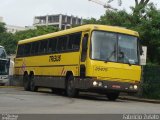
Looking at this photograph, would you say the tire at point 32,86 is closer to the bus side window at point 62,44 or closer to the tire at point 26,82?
the tire at point 26,82

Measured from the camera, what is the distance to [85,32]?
25.8 metres

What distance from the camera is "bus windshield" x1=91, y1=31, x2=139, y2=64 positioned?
2491cm

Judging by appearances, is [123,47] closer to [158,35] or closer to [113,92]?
[113,92]

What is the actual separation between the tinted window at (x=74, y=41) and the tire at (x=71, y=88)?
1.47 meters

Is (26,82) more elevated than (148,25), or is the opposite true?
(148,25)

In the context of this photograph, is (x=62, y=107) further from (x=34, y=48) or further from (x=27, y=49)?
(x=27, y=49)

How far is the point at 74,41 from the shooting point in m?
27.1

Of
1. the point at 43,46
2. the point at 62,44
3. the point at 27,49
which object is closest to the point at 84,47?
the point at 62,44

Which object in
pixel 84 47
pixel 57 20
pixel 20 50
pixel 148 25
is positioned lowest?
pixel 84 47

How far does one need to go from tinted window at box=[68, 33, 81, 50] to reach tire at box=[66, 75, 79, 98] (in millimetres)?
1468

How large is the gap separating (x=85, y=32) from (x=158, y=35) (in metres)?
12.0

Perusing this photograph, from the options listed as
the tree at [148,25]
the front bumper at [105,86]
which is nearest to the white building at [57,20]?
the tree at [148,25]

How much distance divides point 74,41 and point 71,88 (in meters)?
2.32

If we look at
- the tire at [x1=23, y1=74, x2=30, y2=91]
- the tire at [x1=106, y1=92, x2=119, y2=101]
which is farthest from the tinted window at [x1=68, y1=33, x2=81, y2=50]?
the tire at [x1=23, y1=74, x2=30, y2=91]
